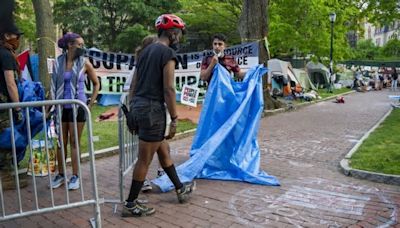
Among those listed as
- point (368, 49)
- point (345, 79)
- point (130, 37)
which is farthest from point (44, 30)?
point (368, 49)

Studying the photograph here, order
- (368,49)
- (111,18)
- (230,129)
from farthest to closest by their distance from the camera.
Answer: (368,49) < (111,18) < (230,129)

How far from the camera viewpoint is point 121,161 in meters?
4.50

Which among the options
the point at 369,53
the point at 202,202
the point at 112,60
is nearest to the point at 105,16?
the point at 112,60

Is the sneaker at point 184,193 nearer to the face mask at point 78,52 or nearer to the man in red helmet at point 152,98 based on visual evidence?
the man in red helmet at point 152,98

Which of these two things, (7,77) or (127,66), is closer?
(7,77)

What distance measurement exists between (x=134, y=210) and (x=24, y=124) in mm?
1980

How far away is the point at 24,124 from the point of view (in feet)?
16.8

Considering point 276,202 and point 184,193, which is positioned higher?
point 184,193

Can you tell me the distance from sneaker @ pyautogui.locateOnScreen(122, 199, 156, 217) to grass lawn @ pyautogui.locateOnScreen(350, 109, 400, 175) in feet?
11.5

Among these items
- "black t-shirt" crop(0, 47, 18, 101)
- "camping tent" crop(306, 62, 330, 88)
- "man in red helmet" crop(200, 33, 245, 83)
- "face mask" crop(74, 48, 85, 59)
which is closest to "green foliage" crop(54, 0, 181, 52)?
"camping tent" crop(306, 62, 330, 88)

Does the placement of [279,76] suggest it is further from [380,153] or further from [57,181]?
[57,181]

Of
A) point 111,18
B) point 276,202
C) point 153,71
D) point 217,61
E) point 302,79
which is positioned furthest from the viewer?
point 302,79

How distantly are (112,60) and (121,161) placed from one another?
9.64 meters

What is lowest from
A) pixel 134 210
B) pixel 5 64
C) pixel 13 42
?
pixel 134 210
